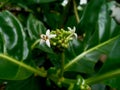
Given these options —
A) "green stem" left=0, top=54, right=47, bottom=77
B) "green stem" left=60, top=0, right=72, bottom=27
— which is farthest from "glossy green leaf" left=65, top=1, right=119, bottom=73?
"green stem" left=60, top=0, right=72, bottom=27

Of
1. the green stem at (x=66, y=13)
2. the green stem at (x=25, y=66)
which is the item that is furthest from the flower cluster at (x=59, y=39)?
the green stem at (x=66, y=13)

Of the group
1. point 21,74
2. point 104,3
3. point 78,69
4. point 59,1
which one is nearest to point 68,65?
point 78,69

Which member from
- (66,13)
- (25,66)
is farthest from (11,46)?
(66,13)

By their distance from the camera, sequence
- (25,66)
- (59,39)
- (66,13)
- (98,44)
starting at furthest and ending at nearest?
(66,13) < (98,44) < (25,66) < (59,39)

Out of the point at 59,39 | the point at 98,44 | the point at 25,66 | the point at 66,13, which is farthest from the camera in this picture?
the point at 66,13

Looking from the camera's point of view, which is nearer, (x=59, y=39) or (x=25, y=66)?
(x=59, y=39)

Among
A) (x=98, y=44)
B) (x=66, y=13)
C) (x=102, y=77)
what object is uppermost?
(x=66, y=13)

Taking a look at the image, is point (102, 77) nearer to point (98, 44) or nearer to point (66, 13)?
point (98, 44)

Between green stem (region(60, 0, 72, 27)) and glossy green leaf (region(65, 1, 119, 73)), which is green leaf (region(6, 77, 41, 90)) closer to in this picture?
glossy green leaf (region(65, 1, 119, 73))

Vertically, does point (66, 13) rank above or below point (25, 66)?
above
